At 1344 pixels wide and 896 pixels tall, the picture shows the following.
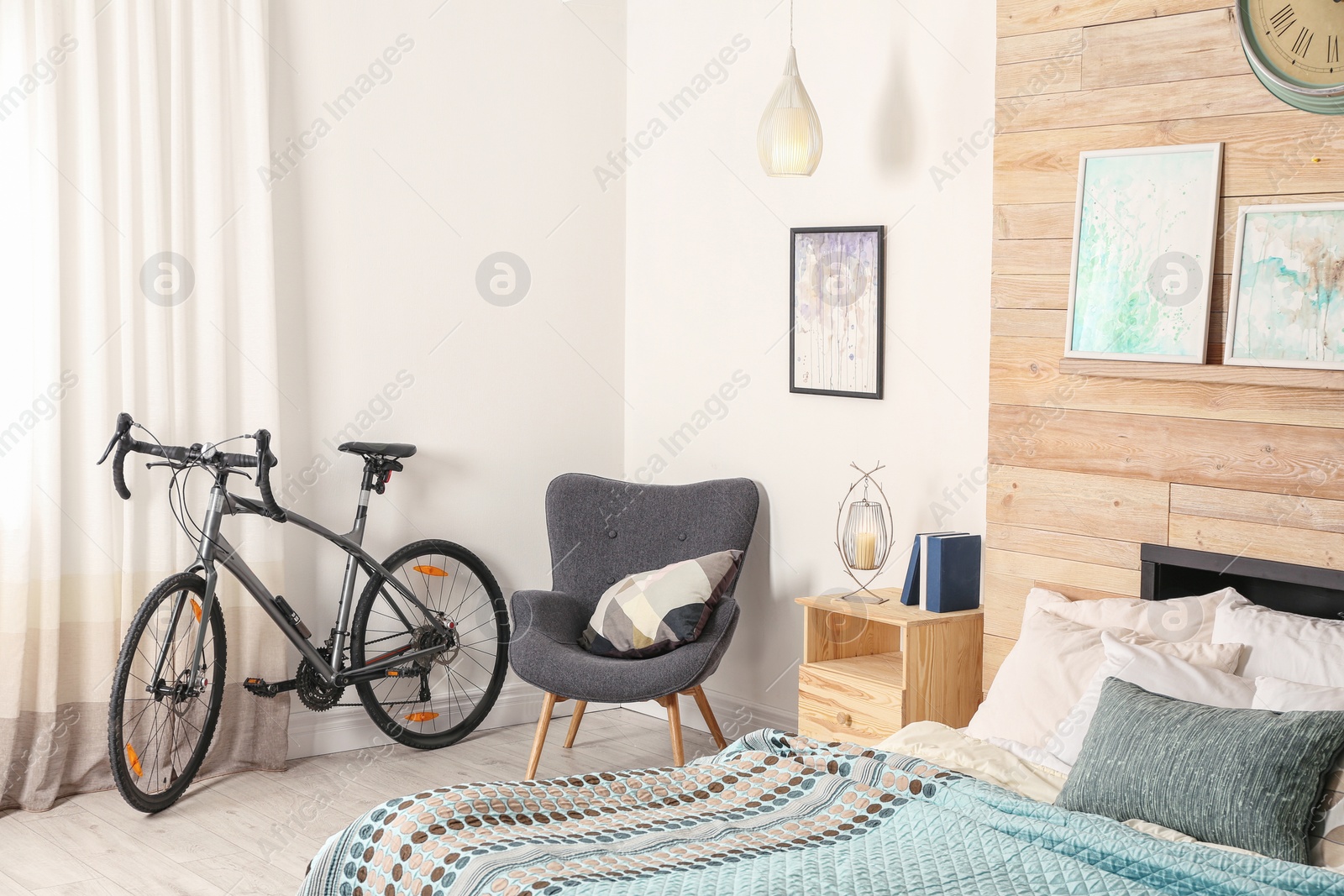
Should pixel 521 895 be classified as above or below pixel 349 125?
below

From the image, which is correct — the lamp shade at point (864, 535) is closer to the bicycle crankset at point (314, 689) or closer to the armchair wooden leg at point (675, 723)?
the armchair wooden leg at point (675, 723)

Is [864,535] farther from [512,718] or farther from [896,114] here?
[512,718]

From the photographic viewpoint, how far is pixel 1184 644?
263 centimetres

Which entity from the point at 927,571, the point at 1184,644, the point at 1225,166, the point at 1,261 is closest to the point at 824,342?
the point at 927,571

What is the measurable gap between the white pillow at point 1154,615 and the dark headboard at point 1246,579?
0.24ft

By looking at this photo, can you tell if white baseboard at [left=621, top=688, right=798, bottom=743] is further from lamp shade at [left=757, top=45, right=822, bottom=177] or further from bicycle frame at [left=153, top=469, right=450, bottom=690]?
lamp shade at [left=757, top=45, right=822, bottom=177]

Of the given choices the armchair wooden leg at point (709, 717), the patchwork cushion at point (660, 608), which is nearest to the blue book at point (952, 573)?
the patchwork cushion at point (660, 608)

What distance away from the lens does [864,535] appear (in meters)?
3.76

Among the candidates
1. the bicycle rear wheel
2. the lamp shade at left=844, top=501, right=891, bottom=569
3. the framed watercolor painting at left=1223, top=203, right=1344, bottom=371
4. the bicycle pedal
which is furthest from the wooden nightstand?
the bicycle rear wheel

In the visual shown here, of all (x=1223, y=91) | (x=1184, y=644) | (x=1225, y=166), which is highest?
(x=1223, y=91)

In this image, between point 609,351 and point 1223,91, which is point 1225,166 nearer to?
point 1223,91

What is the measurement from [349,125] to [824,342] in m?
1.81

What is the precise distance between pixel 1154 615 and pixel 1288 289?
2.59 ft

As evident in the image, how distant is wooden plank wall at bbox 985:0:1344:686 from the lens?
109 inches
